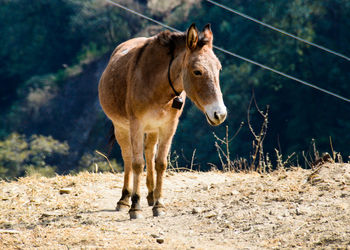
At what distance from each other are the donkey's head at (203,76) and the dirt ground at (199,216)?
1089mm

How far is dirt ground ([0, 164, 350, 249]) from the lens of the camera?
530 cm

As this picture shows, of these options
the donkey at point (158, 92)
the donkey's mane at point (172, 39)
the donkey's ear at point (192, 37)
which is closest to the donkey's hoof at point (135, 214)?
the donkey at point (158, 92)

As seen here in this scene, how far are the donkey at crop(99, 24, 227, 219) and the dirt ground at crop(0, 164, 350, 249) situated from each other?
50cm

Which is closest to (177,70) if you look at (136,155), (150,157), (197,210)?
(136,155)

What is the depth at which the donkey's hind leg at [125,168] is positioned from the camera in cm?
719

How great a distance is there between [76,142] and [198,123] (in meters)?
13.5

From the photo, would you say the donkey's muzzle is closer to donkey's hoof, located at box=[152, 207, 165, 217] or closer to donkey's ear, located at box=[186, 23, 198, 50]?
donkey's ear, located at box=[186, 23, 198, 50]

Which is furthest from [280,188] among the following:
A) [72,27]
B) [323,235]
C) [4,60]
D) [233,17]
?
[4,60]

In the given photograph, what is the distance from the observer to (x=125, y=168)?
24.4 ft

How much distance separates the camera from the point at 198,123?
103ft

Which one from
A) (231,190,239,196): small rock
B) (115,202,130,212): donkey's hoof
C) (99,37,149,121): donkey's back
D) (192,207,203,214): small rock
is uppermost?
(99,37,149,121): donkey's back

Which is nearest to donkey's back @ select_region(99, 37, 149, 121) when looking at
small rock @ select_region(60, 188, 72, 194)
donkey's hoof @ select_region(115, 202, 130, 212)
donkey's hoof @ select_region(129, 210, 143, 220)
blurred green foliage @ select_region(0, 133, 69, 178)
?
donkey's hoof @ select_region(115, 202, 130, 212)

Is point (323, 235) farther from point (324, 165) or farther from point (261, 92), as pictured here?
point (261, 92)

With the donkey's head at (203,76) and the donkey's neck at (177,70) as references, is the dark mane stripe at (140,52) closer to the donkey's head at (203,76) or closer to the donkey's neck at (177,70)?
the donkey's neck at (177,70)
